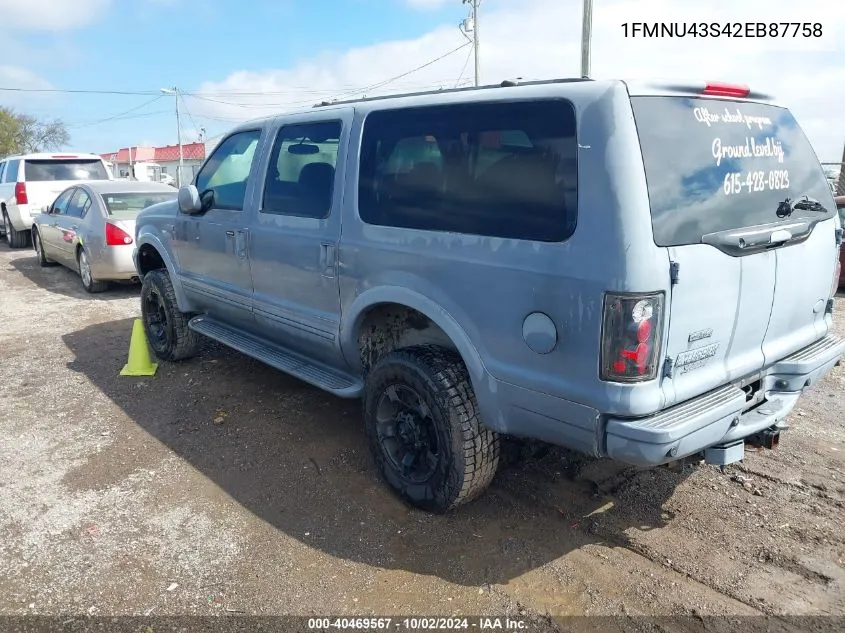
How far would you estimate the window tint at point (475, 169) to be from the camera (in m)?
2.65

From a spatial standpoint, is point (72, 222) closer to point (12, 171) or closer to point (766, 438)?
point (12, 171)

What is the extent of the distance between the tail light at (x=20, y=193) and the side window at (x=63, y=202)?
342 cm

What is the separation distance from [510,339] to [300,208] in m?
1.85

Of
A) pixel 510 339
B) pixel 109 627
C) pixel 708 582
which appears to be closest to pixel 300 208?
pixel 510 339

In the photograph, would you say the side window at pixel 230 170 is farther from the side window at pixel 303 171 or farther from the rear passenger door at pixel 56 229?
the rear passenger door at pixel 56 229

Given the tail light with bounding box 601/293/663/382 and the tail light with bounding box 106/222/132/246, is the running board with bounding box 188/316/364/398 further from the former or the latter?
the tail light with bounding box 106/222/132/246

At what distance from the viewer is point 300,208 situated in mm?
4016

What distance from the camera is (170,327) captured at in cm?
572

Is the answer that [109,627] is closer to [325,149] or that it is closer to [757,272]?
[325,149]

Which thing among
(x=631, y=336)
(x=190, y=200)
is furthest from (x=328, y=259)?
(x=631, y=336)

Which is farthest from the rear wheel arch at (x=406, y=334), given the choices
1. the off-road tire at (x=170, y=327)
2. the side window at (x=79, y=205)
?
the side window at (x=79, y=205)

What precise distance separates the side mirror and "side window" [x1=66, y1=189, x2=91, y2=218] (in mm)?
5078

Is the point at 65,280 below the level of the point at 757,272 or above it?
below

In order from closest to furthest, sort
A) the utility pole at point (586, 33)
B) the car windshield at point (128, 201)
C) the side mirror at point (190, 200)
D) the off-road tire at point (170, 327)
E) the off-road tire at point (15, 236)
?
1. the side mirror at point (190, 200)
2. the off-road tire at point (170, 327)
3. the car windshield at point (128, 201)
4. the off-road tire at point (15, 236)
5. the utility pole at point (586, 33)
